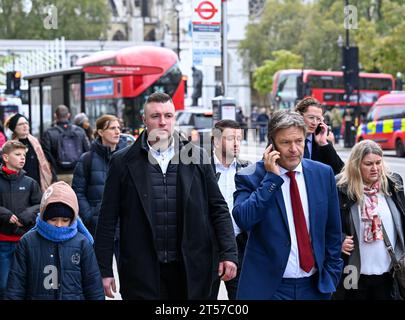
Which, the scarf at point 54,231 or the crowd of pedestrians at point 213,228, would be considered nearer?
the crowd of pedestrians at point 213,228

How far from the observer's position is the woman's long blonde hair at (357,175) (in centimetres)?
630

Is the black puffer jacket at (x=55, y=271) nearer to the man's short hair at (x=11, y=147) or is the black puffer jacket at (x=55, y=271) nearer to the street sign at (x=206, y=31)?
the man's short hair at (x=11, y=147)

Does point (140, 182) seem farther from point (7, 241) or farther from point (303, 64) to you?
point (303, 64)

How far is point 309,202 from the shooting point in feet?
16.9

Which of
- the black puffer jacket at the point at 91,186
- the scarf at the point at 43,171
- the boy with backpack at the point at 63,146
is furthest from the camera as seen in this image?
the boy with backpack at the point at 63,146

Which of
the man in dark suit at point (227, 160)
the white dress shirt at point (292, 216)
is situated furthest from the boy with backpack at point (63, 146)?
the white dress shirt at point (292, 216)

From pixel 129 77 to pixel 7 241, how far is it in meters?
20.8

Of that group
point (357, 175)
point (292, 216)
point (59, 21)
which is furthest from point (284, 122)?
point (59, 21)

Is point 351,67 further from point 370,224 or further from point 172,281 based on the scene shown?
point 172,281

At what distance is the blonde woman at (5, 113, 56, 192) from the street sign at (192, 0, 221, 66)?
631cm

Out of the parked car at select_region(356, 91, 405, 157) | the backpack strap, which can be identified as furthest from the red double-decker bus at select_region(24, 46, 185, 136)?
the backpack strap

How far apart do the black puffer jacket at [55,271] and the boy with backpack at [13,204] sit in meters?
2.35

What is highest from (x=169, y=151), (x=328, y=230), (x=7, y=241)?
(x=169, y=151)
